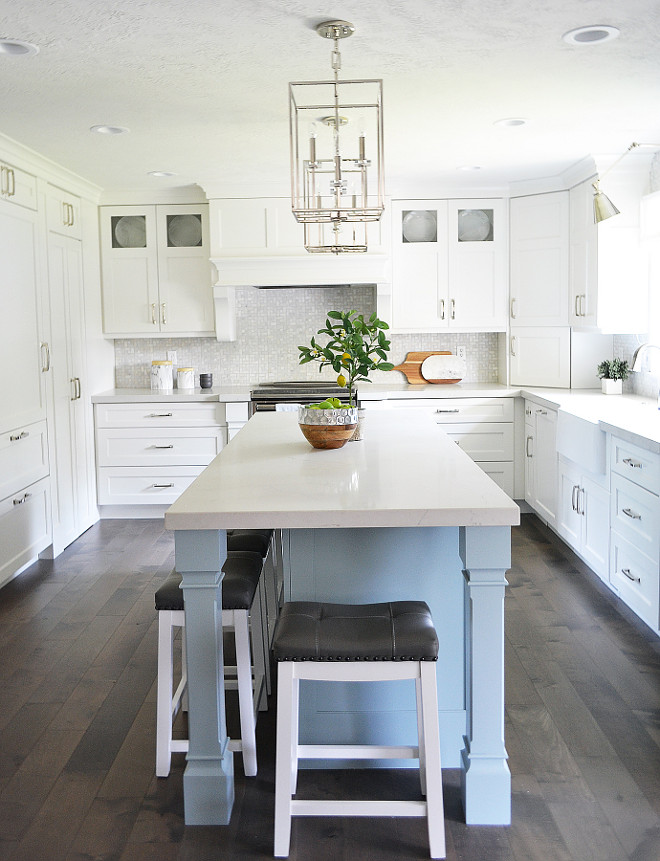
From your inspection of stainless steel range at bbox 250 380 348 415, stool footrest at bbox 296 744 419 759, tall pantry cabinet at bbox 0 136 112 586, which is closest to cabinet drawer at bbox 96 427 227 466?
tall pantry cabinet at bbox 0 136 112 586

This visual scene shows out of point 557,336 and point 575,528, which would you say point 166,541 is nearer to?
point 575,528

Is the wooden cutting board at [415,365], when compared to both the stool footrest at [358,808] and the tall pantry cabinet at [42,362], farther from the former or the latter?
the stool footrest at [358,808]

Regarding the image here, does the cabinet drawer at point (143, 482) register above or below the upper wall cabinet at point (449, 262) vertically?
below

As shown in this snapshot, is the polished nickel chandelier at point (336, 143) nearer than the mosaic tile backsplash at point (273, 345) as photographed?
Yes

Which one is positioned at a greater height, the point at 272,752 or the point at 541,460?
the point at 541,460

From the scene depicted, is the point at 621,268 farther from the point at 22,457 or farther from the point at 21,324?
the point at 22,457

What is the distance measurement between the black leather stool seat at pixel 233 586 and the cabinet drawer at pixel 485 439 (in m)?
3.35

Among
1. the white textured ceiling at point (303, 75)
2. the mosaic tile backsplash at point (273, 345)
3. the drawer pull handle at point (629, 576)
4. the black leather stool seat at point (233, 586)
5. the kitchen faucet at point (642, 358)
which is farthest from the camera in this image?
the mosaic tile backsplash at point (273, 345)

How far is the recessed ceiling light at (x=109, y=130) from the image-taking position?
420cm

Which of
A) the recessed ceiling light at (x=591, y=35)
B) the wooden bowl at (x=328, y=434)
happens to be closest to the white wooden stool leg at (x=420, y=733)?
the wooden bowl at (x=328, y=434)

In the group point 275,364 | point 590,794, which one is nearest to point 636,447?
point 590,794

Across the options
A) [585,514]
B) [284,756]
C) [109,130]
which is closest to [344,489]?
[284,756]

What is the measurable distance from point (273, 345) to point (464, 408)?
1.58m

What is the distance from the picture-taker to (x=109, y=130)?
4258 millimetres
